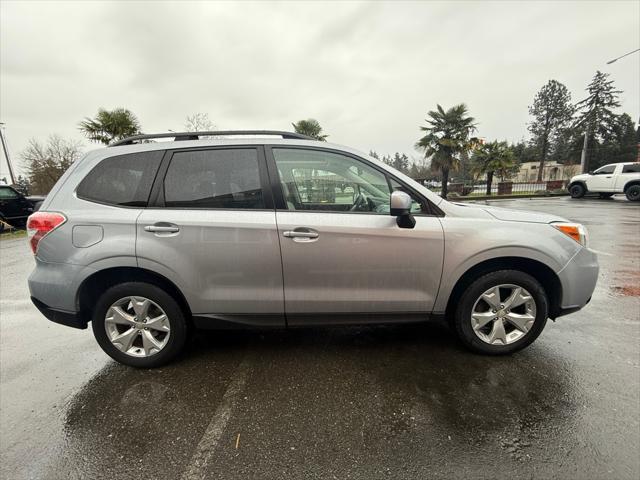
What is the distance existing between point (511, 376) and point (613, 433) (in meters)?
A: 0.62

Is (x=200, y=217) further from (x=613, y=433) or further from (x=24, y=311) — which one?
(x=24, y=311)

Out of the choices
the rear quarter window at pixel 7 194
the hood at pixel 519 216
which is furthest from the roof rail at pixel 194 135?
the rear quarter window at pixel 7 194

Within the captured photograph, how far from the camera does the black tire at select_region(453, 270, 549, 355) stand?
8.35ft

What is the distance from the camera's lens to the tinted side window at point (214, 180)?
2484 mm

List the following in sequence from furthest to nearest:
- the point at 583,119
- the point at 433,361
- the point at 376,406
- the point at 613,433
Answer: the point at 583,119
the point at 433,361
the point at 376,406
the point at 613,433

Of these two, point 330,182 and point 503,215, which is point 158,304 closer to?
point 330,182

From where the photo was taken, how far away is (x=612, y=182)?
1698 cm

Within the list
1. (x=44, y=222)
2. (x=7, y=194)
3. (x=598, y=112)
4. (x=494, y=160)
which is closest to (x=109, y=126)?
(x=7, y=194)

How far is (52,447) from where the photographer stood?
192 centimetres

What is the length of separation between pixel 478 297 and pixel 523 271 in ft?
1.50

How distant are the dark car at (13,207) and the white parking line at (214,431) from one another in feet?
42.3

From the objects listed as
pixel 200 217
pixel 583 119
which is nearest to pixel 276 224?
pixel 200 217

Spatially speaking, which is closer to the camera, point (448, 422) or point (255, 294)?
point (448, 422)

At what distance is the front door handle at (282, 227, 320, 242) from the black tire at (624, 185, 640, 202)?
Answer: 21177 mm
